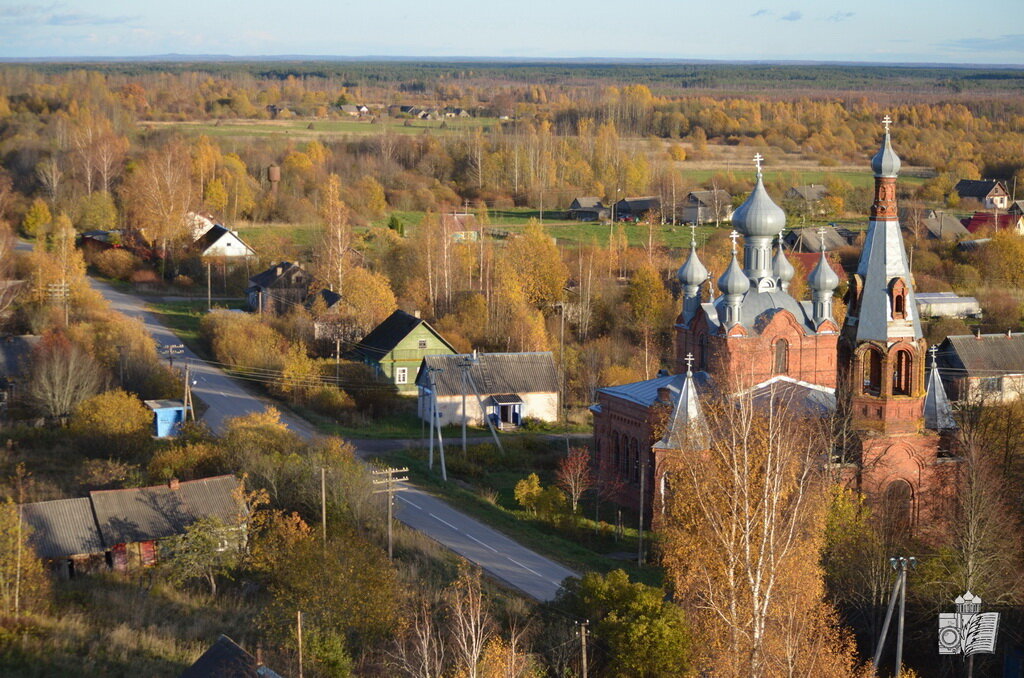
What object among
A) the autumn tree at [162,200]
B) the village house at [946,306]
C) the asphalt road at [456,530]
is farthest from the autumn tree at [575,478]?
the autumn tree at [162,200]

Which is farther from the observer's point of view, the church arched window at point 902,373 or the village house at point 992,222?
the village house at point 992,222

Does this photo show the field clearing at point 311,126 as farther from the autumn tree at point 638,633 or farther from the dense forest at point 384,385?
the autumn tree at point 638,633

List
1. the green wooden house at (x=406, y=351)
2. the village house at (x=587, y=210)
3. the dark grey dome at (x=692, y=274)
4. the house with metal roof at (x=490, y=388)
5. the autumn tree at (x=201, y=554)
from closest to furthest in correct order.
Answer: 1. the autumn tree at (x=201, y=554)
2. the dark grey dome at (x=692, y=274)
3. the house with metal roof at (x=490, y=388)
4. the green wooden house at (x=406, y=351)
5. the village house at (x=587, y=210)

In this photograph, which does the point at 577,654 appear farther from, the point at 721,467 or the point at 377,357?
the point at 377,357

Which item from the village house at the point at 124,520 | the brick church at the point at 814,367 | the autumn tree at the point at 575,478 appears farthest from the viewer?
the autumn tree at the point at 575,478

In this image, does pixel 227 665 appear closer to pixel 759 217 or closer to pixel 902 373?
pixel 902 373

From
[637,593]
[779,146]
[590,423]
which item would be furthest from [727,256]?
[779,146]
